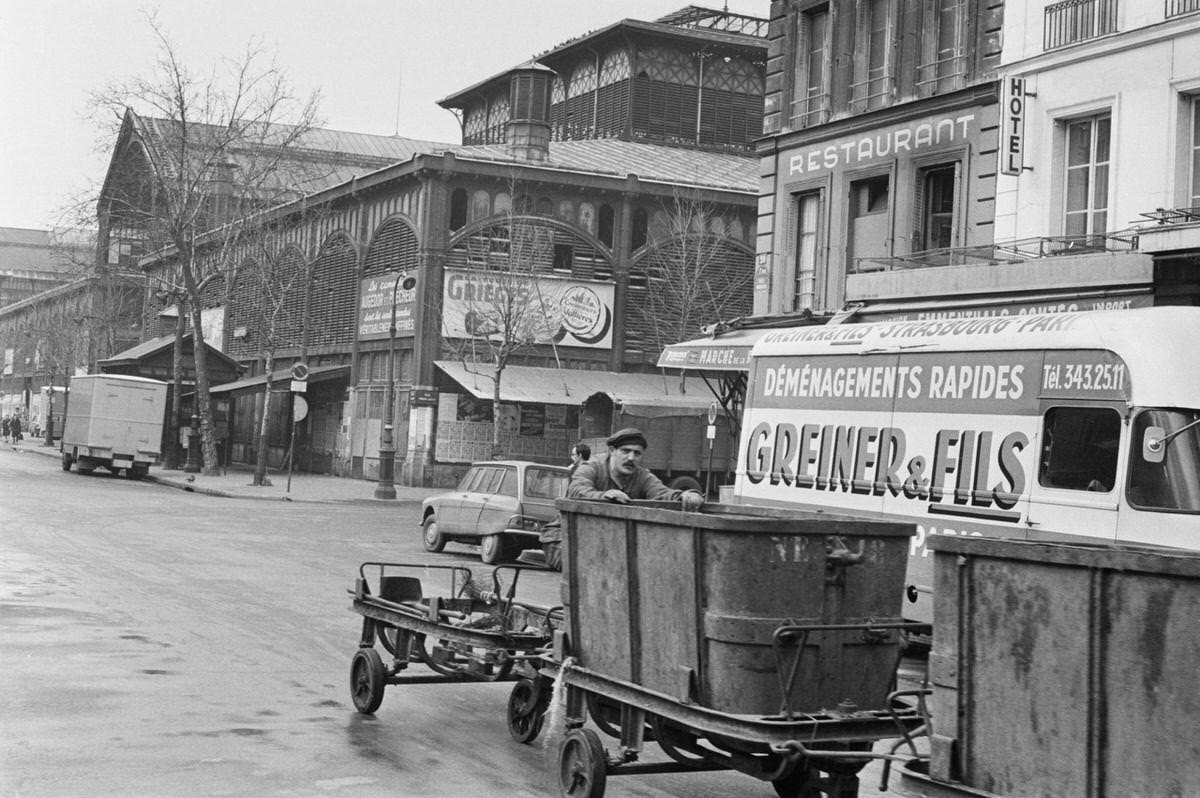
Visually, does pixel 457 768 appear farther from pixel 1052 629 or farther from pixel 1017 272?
pixel 1017 272

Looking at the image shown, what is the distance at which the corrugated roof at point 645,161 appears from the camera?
47312 mm

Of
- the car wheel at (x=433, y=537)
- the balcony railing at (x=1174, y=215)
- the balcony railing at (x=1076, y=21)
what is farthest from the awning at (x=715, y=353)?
the balcony railing at (x=1174, y=215)

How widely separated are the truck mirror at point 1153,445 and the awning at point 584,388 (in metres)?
28.2

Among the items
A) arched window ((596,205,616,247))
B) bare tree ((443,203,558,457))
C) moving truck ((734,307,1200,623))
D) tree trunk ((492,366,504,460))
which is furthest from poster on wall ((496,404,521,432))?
moving truck ((734,307,1200,623))

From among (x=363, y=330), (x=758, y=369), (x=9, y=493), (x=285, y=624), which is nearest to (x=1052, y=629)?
(x=285, y=624)

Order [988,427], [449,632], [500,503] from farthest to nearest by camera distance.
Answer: [500,503]
[988,427]
[449,632]

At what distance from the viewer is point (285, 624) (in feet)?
43.1

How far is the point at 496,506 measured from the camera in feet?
72.7

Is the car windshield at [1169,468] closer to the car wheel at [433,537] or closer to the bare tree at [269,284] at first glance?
the car wheel at [433,537]

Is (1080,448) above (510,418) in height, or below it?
below

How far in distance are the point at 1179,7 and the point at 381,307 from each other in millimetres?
30734

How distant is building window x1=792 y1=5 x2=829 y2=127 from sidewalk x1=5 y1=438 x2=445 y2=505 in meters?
14.4

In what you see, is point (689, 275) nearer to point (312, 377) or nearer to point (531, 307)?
point (531, 307)

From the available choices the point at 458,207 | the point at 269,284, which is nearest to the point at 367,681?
the point at 458,207
